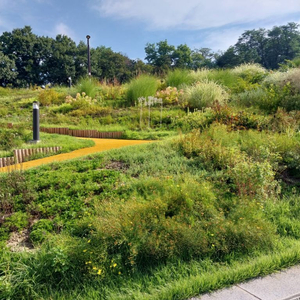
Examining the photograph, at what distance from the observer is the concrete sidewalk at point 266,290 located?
226 cm

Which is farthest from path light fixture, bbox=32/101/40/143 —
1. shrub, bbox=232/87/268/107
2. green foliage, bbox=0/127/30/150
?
shrub, bbox=232/87/268/107

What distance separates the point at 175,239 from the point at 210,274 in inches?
17.9

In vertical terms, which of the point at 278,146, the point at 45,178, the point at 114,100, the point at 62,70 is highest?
the point at 62,70

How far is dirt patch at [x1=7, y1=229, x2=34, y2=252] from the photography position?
2.90 m

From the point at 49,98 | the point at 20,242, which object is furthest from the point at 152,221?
the point at 49,98

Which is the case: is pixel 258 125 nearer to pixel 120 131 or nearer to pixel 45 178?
pixel 120 131

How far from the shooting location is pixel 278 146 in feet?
17.7

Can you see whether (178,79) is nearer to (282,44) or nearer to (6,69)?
(6,69)

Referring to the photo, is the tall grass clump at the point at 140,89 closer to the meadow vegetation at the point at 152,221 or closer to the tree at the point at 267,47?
the meadow vegetation at the point at 152,221

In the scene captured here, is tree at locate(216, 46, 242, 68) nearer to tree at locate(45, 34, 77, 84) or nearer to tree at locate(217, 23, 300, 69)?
tree at locate(217, 23, 300, 69)

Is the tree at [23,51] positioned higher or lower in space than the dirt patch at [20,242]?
higher

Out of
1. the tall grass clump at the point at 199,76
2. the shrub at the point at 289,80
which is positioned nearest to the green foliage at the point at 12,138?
the shrub at the point at 289,80

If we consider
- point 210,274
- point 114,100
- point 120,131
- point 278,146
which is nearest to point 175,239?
point 210,274

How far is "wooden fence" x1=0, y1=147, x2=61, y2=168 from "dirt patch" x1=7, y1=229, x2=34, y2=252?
3.62 meters
